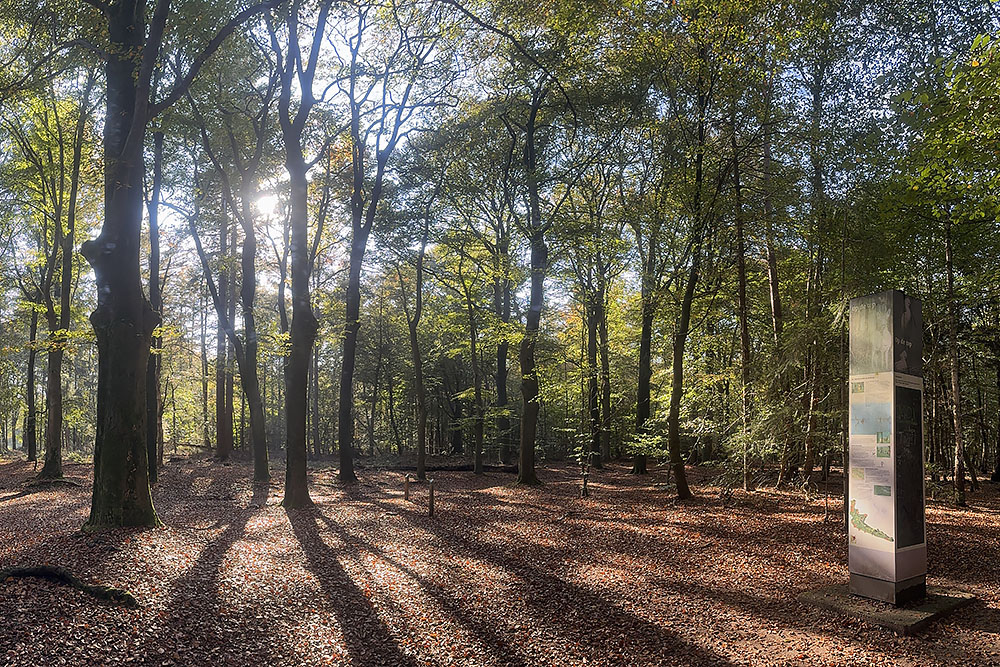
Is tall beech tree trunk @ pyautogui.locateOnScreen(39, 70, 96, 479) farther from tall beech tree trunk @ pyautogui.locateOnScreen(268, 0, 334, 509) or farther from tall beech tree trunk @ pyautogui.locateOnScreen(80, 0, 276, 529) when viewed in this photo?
tall beech tree trunk @ pyautogui.locateOnScreen(80, 0, 276, 529)

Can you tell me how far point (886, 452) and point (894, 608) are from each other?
1638 mm

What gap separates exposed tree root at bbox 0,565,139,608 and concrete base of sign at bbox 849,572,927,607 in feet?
24.7

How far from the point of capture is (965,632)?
5691mm

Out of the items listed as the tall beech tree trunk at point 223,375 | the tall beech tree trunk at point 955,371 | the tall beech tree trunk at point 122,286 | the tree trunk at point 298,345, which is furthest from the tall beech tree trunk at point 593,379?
the tall beech tree trunk at point 122,286

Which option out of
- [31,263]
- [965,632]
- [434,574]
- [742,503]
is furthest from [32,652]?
[31,263]

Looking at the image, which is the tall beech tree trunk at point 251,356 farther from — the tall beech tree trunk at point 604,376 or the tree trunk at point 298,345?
the tall beech tree trunk at point 604,376

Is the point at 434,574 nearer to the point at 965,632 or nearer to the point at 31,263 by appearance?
the point at 965,632

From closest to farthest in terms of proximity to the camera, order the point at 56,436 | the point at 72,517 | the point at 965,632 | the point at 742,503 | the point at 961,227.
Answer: the point at 965,632
the point at 72,517
the point at 961,227
the point at 742,503
the point at 56,436

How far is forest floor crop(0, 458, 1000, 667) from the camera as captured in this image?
5.11m

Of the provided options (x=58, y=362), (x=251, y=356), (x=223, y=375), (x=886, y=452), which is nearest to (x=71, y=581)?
(x=886, y=452)

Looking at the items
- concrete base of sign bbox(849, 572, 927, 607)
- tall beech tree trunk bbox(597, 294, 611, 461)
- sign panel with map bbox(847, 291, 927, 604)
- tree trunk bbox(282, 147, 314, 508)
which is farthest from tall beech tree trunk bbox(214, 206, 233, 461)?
concrete base of sign bbox(849, 572, 927, 607)

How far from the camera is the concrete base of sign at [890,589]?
6.37 meters

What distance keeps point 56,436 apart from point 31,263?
9.15 m

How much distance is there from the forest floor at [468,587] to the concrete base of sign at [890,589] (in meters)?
0.49
